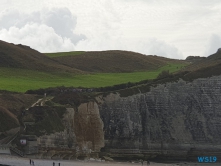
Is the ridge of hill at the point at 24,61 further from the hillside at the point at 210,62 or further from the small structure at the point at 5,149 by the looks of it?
the small structure at the point at 5,149

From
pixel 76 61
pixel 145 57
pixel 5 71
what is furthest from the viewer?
pixel 145 57

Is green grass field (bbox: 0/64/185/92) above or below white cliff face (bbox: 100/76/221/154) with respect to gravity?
above

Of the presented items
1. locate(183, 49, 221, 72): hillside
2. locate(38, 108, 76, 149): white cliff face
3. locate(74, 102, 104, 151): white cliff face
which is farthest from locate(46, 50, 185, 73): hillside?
locate(38, 108, 76, 149): white cliff face

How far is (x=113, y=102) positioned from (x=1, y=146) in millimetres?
23032

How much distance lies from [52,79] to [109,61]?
34.1 meters

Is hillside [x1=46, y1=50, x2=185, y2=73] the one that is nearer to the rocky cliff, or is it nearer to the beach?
the rocky cliff

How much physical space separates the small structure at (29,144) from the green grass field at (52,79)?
2147cm

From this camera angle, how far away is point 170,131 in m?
94.3

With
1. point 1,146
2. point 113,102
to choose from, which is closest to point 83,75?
point 113,102

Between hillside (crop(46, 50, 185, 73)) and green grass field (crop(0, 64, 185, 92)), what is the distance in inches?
429

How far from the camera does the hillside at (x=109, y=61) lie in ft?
473

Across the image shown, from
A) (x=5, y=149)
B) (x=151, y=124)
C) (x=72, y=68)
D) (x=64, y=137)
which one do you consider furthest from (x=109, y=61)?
(x=5, y=149)

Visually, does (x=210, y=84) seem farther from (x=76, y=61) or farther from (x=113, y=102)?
(x=76, y=61)

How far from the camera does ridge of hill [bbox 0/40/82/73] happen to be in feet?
423
